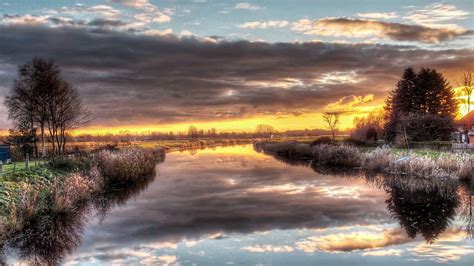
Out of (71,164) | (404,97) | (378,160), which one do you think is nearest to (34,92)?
(71,164)

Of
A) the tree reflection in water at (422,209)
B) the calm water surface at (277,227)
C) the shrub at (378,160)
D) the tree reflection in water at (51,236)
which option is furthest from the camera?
the shrub at (378,160)

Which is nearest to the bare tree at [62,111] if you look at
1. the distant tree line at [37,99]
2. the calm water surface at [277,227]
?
the distant tree line at [37,99]

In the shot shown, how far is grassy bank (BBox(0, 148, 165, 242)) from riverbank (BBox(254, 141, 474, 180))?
18895mm

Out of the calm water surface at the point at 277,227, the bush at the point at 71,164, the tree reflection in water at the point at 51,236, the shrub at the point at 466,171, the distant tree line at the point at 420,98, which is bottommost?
the calm water surface at the point at 277,227

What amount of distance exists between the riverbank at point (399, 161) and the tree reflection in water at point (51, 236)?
20.3 metres

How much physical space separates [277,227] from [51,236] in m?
8.20

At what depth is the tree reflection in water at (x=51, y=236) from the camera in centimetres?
1364

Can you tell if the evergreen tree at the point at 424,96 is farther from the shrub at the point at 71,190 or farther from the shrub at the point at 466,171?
the shrub at the point at 71,190

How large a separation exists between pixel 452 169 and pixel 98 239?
23.0 meters

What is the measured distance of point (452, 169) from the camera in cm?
2902

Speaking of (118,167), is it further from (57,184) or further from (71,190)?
(71,190)

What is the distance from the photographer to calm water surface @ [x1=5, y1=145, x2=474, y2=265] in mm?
13148

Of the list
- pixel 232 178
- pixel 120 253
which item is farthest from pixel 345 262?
pixel 232 178

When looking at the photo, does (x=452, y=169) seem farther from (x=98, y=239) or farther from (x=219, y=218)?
(x=98, y=239)
